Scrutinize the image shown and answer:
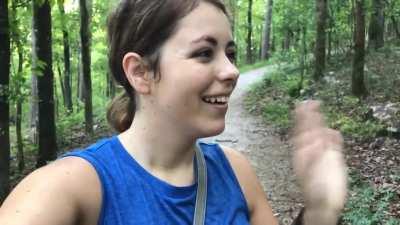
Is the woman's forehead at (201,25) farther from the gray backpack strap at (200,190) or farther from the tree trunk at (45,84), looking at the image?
the tree trunk at (45,84)

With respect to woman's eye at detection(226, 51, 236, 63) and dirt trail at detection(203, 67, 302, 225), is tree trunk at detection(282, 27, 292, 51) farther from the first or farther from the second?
woman's eye at detection(226, 51, 236, 63)

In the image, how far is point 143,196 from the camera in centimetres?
168

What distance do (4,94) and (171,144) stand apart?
229 inches

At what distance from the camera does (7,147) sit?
734 centimetres

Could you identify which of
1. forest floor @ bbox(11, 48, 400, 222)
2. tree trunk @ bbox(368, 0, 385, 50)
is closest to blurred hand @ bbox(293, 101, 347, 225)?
forest floor @ bbox(11, 48, 400, 222)

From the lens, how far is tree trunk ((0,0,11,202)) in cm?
691

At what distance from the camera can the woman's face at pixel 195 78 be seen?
1761 millimetres

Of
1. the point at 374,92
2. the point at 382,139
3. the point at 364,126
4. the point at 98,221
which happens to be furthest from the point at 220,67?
the point at 374,92

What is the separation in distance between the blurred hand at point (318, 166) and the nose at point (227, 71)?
0.23 meters

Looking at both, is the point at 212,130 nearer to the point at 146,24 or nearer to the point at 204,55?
the point at 204,55

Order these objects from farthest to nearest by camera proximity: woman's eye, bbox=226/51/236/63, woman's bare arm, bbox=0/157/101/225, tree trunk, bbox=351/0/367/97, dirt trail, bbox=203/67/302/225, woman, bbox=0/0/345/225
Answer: tree trunk, bbox=351/0/367/97, dirt trail, bbox=203/67/302/225, woman's eye, bbox=226/51/236/63, woman, bbox=0/0/345/225, woman's bare arm, bbox=0/157/101/225

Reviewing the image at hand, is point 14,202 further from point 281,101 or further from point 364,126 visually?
point 281,101

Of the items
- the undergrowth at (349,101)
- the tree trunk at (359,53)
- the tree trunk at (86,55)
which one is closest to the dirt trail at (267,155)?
the undergrowth at (349,101)

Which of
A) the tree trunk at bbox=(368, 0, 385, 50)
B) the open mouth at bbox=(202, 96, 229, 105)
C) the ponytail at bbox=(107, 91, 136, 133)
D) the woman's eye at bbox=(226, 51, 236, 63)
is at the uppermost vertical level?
the tree trunk at bbox=(368, 0, 385, 50)
